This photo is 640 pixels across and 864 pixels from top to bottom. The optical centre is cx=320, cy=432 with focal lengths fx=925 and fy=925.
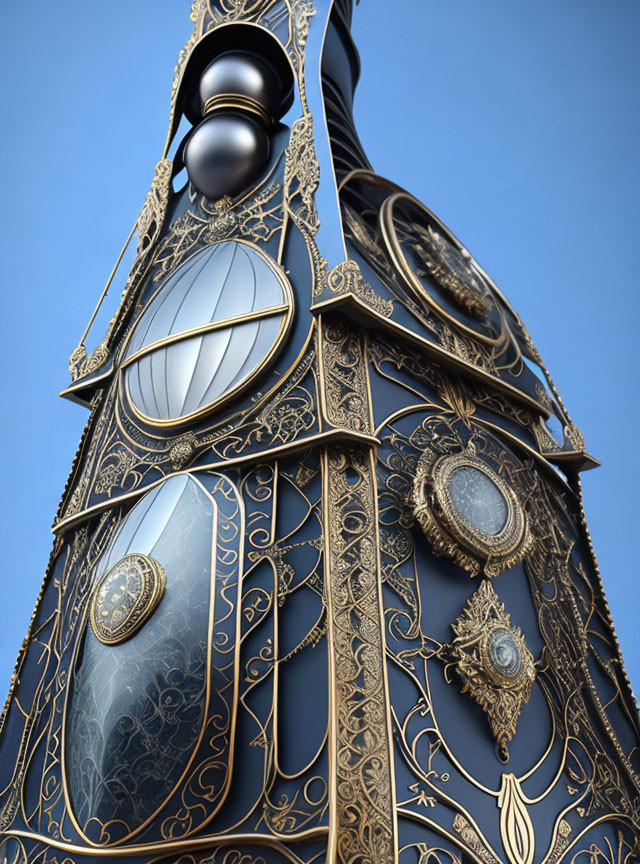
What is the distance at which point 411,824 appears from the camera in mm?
2471

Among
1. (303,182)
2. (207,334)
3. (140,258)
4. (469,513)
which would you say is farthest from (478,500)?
(140,258)

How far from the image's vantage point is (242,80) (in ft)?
13.3

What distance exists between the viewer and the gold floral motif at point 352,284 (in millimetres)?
3143

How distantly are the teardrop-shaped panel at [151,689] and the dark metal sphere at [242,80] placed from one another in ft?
6.15

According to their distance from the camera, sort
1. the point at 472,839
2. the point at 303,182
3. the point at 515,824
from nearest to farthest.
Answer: the point at 472,839
the point at 515,824
the point at 303,182

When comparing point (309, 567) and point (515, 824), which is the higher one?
point (309, 567)

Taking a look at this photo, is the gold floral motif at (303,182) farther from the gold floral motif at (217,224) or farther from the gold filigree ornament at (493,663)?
the gold filigree ornament at (493,663)

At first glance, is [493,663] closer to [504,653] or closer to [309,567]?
[504,653]

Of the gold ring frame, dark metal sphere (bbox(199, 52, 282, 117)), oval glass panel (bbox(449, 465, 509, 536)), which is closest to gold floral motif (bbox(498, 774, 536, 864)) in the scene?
oval glass panel (bbox(449, 465, 509, 536))

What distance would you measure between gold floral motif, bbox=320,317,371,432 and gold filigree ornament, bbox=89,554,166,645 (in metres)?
0.76

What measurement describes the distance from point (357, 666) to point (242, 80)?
8.80 feet

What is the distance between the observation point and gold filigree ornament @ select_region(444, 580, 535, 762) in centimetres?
285

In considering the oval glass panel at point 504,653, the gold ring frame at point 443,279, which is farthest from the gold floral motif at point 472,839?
the gold ring frame at point 443,279

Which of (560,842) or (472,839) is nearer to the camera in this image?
(472,839)
